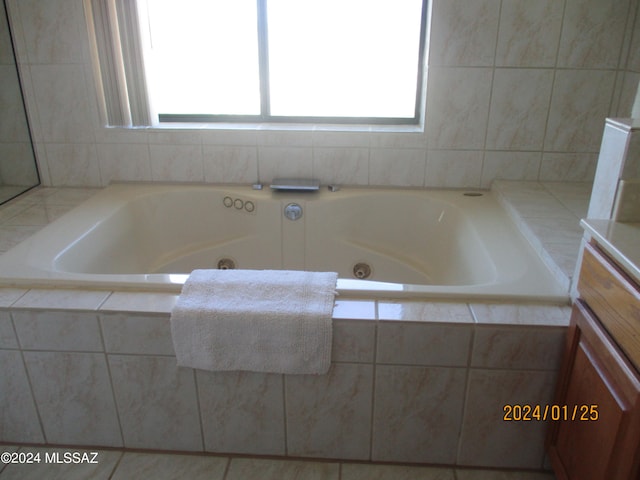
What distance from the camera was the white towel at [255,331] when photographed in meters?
1.35

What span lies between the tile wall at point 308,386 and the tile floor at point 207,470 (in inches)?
1.1

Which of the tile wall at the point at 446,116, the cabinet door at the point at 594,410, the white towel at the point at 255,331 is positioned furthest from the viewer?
the tile wall at the point at 446,116

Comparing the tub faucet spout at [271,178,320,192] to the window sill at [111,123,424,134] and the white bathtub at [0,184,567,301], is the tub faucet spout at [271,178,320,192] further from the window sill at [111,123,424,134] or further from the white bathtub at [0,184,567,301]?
the window sill at [111,123,424,134]

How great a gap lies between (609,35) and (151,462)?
2317 mm

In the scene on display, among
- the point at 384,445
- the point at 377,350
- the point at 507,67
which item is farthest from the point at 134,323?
the point at 507,67

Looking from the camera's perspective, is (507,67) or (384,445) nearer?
(384,445)

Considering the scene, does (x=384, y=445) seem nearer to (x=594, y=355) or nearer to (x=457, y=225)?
(x=594, y=355)

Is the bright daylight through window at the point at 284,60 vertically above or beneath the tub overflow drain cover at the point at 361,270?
above

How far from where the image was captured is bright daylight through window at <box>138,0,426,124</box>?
7.32 feet

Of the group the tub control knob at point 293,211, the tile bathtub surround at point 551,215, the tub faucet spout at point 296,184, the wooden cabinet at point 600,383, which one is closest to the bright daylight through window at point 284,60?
the tub faucet spout at point 296,184

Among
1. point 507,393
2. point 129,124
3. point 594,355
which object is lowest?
point 507,393

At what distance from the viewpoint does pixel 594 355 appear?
113 centimetres

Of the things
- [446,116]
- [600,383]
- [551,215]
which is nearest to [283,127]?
[446,116]
